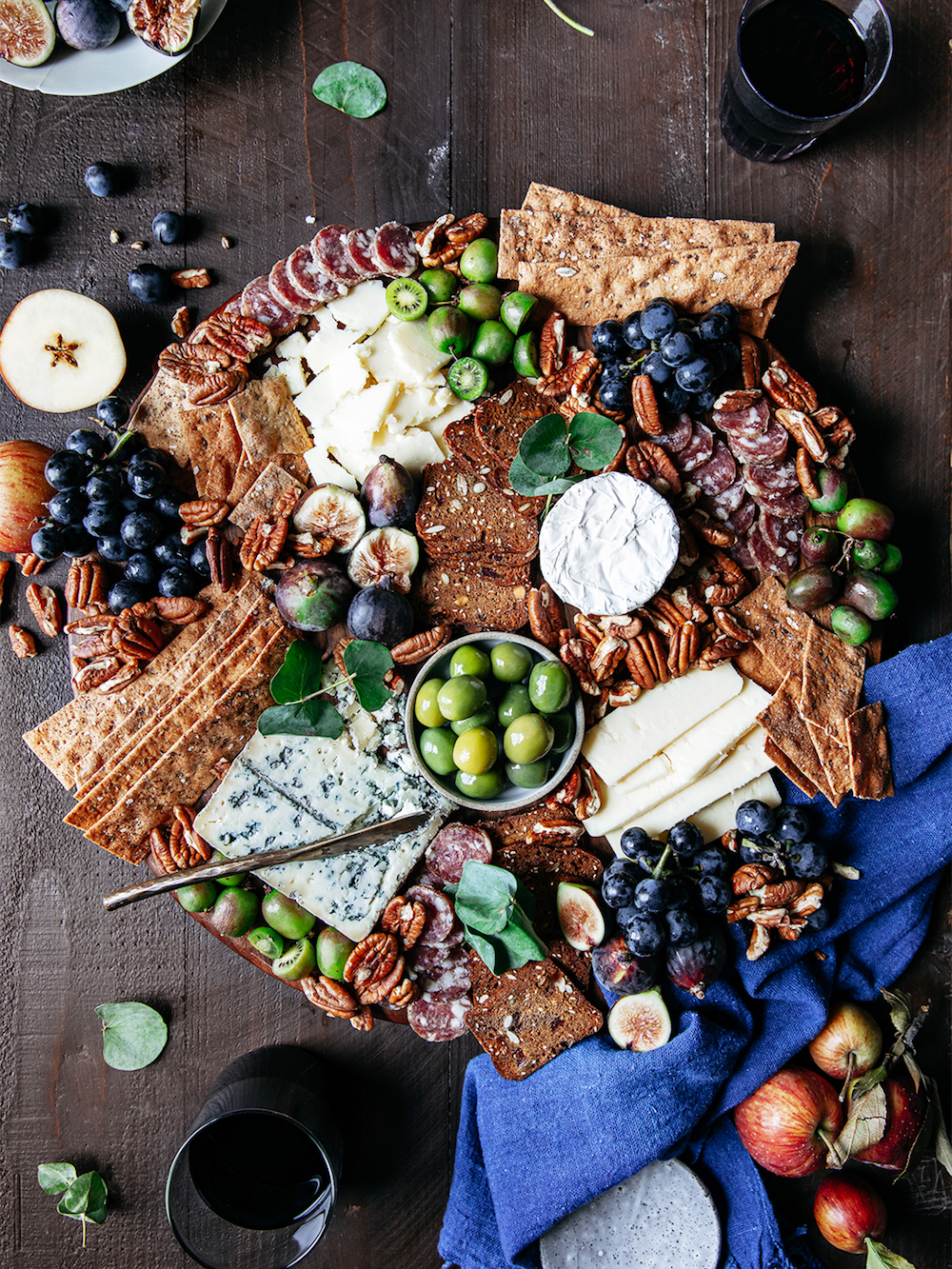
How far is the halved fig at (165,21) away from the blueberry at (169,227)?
1.09ft

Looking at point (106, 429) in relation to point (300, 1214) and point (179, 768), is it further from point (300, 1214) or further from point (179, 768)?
point (300, 1214)

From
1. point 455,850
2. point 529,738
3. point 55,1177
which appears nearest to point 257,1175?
point 55,1177

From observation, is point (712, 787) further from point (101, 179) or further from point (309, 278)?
point (101, 179)

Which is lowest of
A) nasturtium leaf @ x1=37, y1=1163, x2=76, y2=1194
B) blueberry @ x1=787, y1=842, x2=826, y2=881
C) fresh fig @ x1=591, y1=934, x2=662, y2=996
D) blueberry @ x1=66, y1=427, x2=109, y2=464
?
nasturtium leaf @ x1=37, y1=1163, x2=76, y2=1194

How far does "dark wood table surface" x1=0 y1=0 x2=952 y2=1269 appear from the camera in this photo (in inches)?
72.3

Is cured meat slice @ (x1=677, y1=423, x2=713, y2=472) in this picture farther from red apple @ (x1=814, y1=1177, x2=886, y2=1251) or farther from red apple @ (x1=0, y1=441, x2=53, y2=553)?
red apple @ (x1=814, y1=1177, x2=886, y2=1251)

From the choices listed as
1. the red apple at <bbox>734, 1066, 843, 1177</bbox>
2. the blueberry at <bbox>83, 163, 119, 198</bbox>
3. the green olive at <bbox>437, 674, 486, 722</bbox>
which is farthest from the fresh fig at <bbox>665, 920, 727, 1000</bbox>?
the blueberry at <bbox>83, 163, 119, 198</bbox>

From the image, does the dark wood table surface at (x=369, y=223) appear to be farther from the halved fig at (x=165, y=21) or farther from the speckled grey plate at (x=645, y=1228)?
the speckled grey plate at (x=645, y=1228)

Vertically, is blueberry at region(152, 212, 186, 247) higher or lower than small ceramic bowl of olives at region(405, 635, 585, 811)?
higher

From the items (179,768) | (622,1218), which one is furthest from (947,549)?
(179,768)

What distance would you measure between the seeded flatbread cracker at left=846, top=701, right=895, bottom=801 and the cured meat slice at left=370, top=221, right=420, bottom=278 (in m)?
1.34

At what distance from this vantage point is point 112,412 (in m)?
1.80

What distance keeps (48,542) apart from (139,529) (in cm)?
21

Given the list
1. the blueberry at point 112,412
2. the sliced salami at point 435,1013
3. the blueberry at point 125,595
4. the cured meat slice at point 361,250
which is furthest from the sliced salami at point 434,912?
the cured meat slice at point 361,250
